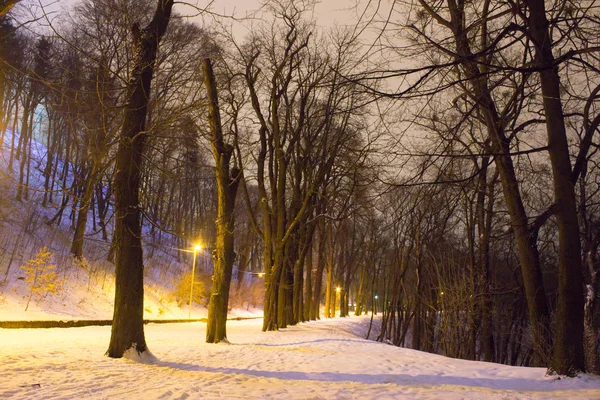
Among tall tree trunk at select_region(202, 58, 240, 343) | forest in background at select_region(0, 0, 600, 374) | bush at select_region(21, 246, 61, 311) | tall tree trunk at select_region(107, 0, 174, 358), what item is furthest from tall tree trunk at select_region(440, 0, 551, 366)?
bush at select_region(21, 246, 61, 311)

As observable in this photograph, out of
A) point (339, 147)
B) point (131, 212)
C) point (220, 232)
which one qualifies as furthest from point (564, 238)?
point (339, 147)

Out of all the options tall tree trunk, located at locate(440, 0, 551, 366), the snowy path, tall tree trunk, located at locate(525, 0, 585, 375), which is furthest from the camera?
tall tree trunk, located at locate(440, 0, 551, 366)

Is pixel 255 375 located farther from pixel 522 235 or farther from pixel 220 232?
pixel 220 232

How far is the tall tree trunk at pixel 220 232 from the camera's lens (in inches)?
454

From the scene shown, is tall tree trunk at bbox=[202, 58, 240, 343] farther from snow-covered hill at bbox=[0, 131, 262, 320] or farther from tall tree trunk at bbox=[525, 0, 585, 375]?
tall tree trunk at bbox=[525, 0, 585, 375]

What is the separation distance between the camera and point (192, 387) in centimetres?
554

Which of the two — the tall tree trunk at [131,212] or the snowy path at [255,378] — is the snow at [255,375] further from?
the tall tree trunk at [131,212]

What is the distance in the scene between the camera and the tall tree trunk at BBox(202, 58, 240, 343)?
11.5 m

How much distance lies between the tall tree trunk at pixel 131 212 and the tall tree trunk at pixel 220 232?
129 inches

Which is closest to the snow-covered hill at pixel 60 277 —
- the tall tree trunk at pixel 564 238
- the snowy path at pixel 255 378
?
the snowy path at pixel 255 378

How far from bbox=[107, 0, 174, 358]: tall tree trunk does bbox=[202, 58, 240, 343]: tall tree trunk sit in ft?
10.8

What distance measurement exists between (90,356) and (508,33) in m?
7.87

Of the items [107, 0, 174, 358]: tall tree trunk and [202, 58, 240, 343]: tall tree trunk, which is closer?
[107, 0, 174, 358]: tall tree trunk

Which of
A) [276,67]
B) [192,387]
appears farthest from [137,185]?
[276,67]
